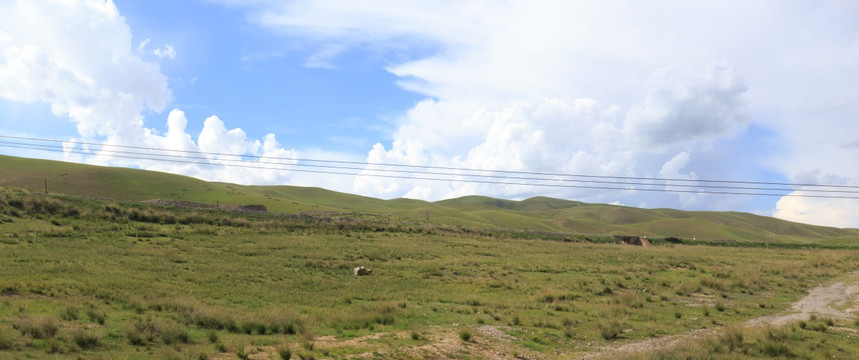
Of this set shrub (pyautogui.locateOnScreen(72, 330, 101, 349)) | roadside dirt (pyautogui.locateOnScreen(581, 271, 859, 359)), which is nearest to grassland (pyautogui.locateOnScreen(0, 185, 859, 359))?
shrub (pyautogui.locateOnScreen(72, 330, 101, 349))

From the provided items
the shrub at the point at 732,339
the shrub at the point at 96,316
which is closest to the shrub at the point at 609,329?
the shrub at the point at 732,339

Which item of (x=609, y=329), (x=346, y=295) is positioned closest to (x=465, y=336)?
(x=609, y=329)

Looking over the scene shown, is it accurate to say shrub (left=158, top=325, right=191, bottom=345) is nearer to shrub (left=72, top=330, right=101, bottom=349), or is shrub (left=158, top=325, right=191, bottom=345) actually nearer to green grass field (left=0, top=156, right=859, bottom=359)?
green grass field (left=0, top=156, right=859, bottom=359)

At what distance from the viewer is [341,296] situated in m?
26.5

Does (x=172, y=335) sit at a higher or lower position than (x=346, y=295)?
higher

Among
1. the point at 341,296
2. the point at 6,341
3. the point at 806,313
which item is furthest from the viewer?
the point at 341,296

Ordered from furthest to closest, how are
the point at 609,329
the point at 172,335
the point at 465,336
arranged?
1. the point at 609,329
2. the point at 465,336
3. the point at 172,335

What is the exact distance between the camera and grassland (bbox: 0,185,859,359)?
15.0m

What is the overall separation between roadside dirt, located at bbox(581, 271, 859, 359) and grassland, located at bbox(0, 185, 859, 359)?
0.71 metres

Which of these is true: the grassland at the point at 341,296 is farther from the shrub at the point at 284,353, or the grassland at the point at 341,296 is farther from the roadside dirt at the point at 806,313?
the roadside dirt at the point at 806,313

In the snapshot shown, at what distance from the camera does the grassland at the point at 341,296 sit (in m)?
15.0

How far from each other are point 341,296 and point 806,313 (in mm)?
22986

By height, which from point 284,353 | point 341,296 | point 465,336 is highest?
point 284,353

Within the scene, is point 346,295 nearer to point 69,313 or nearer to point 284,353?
point 69,313
